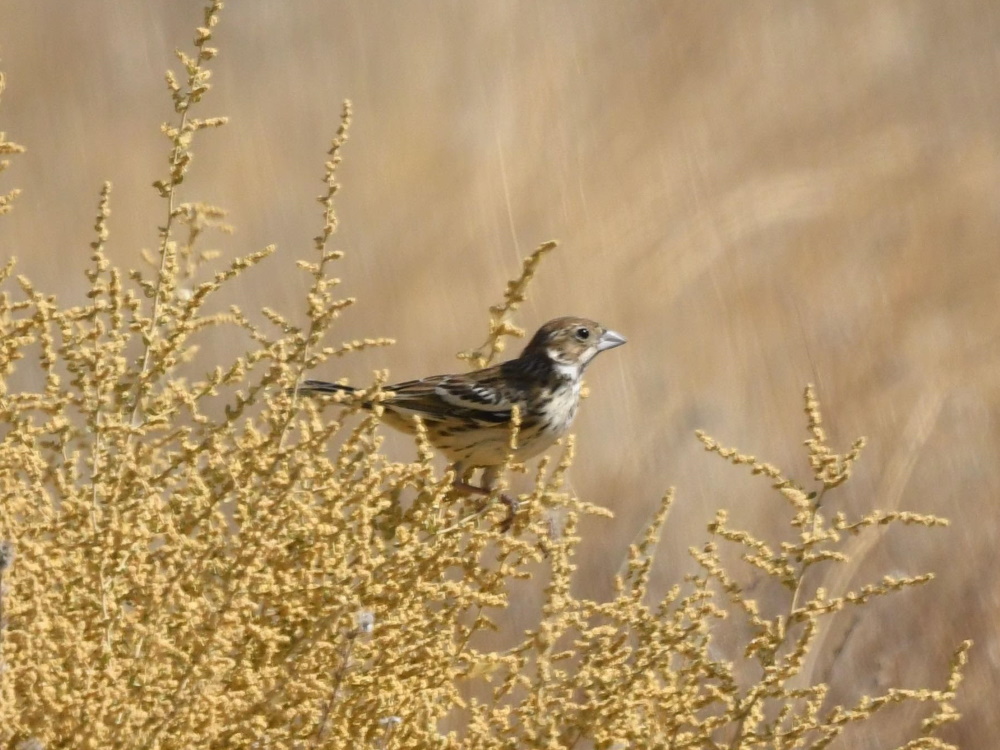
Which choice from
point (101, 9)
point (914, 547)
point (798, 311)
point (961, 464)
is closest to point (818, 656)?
point (914, 547)

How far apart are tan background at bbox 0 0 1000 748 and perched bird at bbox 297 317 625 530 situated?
0.89m

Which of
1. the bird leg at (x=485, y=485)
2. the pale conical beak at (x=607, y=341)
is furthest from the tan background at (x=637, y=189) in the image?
the bird leg at (x=485, y=485)

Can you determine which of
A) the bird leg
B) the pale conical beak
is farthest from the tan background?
the bird leg

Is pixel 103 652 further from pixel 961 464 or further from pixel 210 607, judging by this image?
pixel 961 464

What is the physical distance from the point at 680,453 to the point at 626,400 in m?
0.23

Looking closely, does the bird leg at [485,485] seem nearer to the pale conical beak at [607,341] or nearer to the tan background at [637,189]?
the pale conical beak at [607,341]

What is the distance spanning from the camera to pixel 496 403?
9.83ft

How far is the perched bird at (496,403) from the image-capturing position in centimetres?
288

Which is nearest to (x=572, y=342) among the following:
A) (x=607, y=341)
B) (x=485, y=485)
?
(x=607, y=341)

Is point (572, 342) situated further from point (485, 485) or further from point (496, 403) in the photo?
point (485, 485)

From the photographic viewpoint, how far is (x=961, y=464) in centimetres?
402

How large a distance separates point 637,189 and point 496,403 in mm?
1655

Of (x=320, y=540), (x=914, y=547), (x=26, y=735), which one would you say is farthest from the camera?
(x=914, y=547)

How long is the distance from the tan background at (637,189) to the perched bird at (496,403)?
89 centimetres
